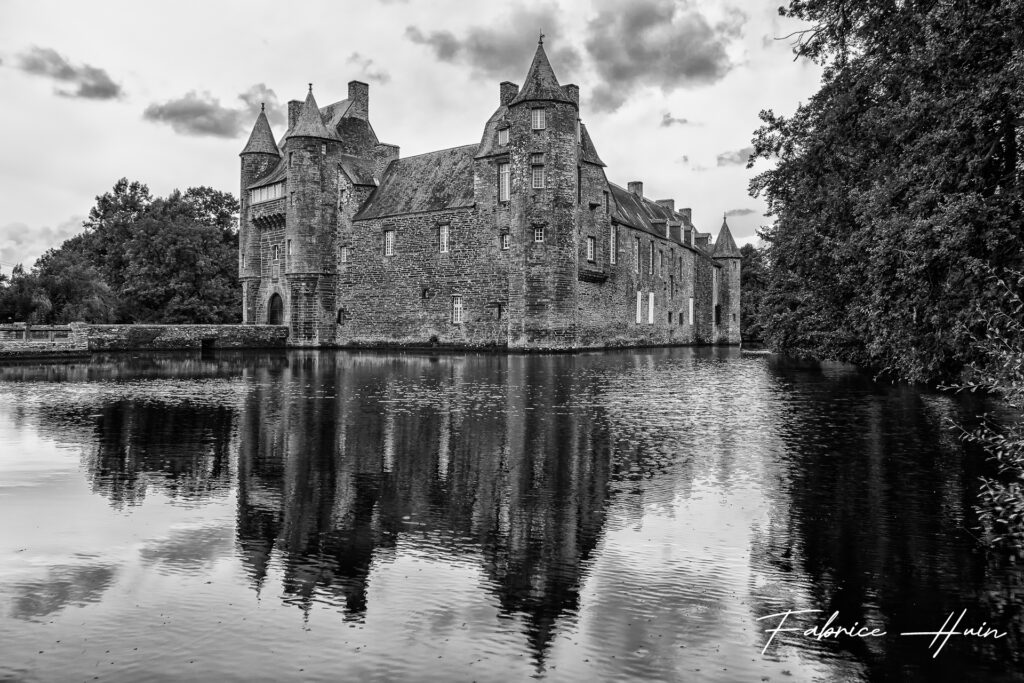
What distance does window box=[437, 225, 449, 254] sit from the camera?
161ft

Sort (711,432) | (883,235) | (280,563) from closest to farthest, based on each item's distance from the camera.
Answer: (280,563), (883,235), (711,432)

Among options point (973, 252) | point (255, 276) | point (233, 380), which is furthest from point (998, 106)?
point (255, 276)

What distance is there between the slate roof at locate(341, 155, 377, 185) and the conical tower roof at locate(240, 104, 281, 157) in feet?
25.5

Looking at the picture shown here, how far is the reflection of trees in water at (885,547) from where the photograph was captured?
4934mm

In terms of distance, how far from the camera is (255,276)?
57531 mm

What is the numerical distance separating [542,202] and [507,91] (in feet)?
27.2

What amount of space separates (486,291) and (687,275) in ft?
89.5

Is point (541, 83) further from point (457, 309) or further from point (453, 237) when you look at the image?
point (457, 309)

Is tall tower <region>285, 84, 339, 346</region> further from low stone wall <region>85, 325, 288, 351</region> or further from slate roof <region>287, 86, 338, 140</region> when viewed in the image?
low stone wall <region>85, 325, 288, 351</region>

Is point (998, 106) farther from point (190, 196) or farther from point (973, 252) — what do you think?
point (190, 196)

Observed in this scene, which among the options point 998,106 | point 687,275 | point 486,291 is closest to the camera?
point 998,106

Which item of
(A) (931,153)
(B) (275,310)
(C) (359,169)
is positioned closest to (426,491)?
(A) (931,153)

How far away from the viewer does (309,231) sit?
174 ft

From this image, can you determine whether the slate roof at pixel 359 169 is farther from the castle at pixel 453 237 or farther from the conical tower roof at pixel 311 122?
the conical tower roof at pixel 311 122
